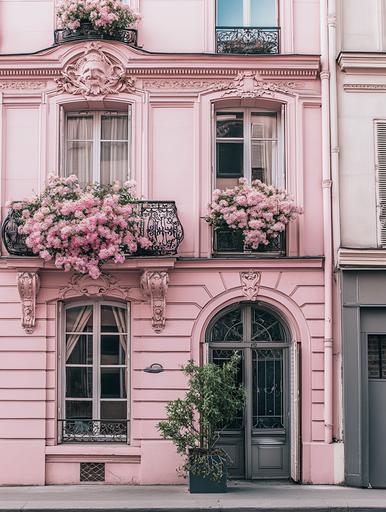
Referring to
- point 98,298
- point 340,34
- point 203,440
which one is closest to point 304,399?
point 203,440

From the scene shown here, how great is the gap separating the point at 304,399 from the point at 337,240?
2.70 m

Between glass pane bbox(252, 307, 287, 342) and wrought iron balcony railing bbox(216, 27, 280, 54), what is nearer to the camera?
glass pane bbox(252, 307, 287, 342)

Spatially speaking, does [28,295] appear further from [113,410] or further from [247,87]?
[247,87]

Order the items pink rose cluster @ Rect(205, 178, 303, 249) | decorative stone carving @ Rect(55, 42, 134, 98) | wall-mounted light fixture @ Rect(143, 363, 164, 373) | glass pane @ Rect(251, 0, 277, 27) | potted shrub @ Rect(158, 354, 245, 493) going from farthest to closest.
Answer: glass pane @ Rect(251, 0, 277, 27), decorative stone carving @ Rect(55, 42, 134, 98), wall-mounted light fixture @ Rect(143, 363, 164, 373), pink rose cluster @ Rect(205, 178, 303, 249), potted shrub @ Rect(158, 354, 245, 493)

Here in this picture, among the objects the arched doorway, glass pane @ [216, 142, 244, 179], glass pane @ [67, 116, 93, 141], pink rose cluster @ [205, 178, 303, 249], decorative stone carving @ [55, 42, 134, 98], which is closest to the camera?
pink rose cluster @ [205, 178, 303, 249]

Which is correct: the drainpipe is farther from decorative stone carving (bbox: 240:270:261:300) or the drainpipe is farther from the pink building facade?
decorative stone carving (bbox: 240:270:261:300)

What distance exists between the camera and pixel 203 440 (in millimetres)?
16141

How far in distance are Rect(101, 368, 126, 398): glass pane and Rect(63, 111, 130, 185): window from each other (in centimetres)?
326

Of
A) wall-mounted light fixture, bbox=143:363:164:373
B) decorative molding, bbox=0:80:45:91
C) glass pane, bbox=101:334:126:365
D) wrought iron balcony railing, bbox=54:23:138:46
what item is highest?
wrought iron balcony railing, bbox=54:23:138:46

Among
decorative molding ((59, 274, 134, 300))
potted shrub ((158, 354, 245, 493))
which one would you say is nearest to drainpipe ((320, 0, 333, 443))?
potted shrub ((158, 354, 245, 493))

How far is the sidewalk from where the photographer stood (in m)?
14.6

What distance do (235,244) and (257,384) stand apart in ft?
7.93

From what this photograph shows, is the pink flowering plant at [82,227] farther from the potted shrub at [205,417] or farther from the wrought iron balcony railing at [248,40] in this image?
the wrought iron balcony railing at [248,40]

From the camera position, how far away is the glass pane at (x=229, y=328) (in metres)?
17.5
